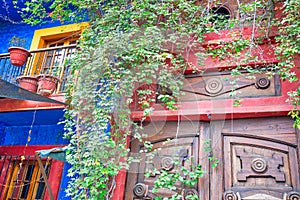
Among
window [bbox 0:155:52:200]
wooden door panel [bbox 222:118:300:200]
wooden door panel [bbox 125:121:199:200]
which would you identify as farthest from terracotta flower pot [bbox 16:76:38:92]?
wooden door panel [bbox 222:118:300:200]

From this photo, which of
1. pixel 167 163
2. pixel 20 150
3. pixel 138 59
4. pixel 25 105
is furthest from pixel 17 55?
pixel 167 163

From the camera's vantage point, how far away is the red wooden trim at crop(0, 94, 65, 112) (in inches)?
173

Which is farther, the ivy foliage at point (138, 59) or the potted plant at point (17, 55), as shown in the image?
the potted plant at point (17, 55)

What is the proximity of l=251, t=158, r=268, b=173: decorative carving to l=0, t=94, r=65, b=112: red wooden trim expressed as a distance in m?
2.80

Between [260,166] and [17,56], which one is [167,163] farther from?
[17,56]

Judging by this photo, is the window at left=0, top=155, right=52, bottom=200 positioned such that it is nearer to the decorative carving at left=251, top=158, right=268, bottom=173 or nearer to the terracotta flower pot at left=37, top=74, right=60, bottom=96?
the terracotta flower pot at left=37, top=74, right=60, bottom=96

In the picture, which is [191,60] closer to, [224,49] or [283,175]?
[224,49]

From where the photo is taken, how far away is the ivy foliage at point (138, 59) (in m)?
3.15

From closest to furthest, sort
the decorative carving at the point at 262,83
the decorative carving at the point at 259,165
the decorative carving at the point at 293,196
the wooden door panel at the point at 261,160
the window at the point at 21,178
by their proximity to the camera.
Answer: the decorative carving at the point at 293,196, the wooden door panel at the point at 261,160, the decorative carving at the point at 259,165, the decorative carving at the point at 262,83, the window at the point at 21,178

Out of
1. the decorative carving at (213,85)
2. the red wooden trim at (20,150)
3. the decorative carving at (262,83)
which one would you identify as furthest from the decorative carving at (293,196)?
the red wooden trim at (20,150)

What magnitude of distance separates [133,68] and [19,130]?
10.1 ft

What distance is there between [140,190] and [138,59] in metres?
1.63

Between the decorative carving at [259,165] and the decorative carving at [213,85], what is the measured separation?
988mm

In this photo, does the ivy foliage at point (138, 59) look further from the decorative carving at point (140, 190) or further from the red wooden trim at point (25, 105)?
the red wooden trim at point (25, 105)
